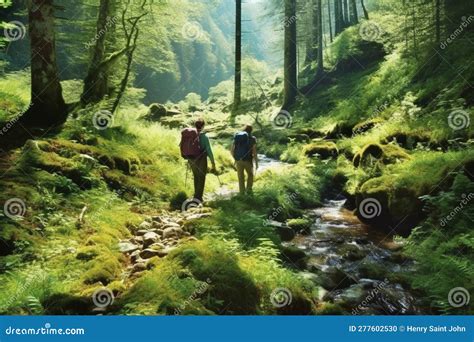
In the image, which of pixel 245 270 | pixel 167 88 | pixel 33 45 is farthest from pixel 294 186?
pixel 167 88

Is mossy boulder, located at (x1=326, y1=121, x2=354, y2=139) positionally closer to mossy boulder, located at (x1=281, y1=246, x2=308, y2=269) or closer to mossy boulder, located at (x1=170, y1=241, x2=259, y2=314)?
mossy boulder, located at (x1=281, y1=246, x2=308, y2=269)

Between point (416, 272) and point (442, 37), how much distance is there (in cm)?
1253

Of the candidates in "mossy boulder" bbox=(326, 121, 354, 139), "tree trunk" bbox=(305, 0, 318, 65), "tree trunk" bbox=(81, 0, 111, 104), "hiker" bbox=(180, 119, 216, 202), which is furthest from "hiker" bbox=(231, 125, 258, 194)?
"tree trunk" bbox=(305, 0, 318, 65)

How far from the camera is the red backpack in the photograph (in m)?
10.2

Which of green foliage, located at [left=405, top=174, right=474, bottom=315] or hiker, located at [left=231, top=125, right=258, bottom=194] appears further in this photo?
hiker, located at [left=231, top=125, right=258, bottom=194]

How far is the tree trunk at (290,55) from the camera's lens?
83.7 ft

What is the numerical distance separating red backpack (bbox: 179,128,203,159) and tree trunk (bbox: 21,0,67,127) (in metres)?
3.41

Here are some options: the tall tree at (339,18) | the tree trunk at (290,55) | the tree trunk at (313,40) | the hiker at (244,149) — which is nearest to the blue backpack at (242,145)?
the hiker at (244,149)

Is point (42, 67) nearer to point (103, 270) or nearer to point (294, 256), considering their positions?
point (103, 270)

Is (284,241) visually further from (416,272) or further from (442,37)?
(442,37)

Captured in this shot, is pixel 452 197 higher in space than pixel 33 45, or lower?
lower

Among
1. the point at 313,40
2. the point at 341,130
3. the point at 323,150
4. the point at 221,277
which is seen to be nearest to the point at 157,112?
the point at 341,130

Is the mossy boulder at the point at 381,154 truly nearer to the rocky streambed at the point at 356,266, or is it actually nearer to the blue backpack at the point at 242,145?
the rocky streambed at the point at 356,266

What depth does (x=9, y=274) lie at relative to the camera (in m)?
5.87
